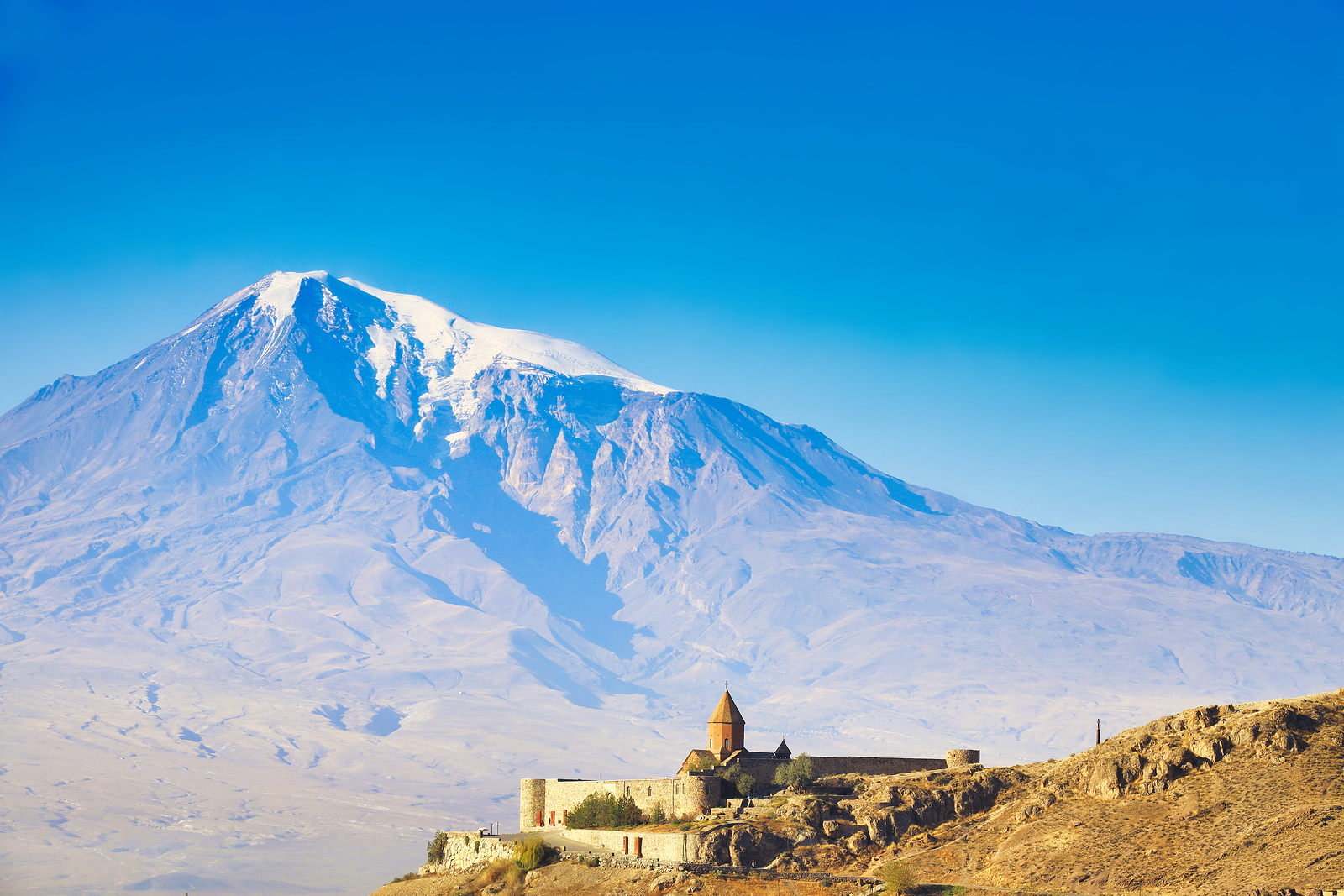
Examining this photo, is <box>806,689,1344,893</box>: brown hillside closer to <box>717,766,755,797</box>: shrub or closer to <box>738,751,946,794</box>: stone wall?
<box>717,766,755,797</box>: shrub

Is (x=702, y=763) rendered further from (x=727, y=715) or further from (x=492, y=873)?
(x=492, y=873)

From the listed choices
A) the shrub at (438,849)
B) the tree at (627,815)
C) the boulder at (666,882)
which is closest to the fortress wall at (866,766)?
the tree at (627,815)

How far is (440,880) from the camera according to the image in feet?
206

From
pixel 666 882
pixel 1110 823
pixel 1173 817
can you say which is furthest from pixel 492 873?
pixel 1173 817

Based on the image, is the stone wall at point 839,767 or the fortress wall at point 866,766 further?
the fortress wall at point 866,766

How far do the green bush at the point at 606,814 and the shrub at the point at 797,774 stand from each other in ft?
20.8

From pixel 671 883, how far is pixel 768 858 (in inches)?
202

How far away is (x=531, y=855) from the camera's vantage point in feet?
189

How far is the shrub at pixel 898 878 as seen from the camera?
1783 inches

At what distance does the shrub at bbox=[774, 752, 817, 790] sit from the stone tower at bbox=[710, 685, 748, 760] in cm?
943

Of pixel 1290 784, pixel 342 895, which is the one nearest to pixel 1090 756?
pixel 1290 784

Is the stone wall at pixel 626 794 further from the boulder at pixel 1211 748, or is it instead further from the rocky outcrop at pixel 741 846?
the boulder at pixel 1211 748

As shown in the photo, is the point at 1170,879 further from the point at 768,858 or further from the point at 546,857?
the point at 546,857

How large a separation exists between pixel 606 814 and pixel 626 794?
164 centimetres
